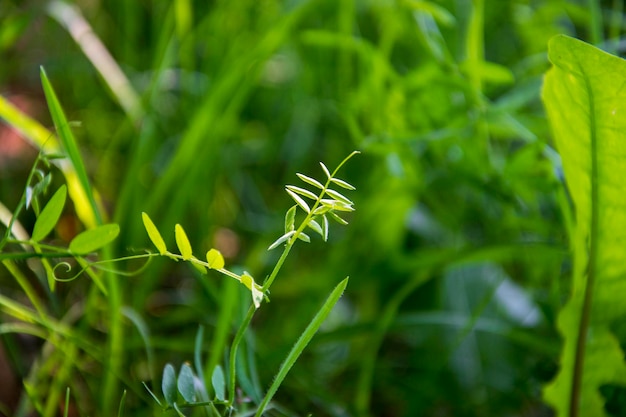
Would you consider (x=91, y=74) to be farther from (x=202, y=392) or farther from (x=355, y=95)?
(x=202, y=392)

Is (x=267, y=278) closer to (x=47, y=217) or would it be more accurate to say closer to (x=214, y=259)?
(x=214, y=259)

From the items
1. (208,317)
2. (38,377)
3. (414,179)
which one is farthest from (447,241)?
(38,377)

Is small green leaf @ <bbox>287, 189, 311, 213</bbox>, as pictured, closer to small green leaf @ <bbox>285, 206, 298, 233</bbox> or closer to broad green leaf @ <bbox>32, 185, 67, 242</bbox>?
small green leaf @ <bbox>285, 206, 298, 233</bbox>

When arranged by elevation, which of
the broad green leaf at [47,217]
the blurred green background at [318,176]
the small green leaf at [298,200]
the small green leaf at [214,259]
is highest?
the small green leaf at [298,200]

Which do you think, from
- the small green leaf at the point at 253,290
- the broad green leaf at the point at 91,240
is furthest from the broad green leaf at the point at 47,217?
the small green leaf at the point at 253,290

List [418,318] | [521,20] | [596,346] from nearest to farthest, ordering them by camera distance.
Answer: [596,346] → [418,318] → [521,20]

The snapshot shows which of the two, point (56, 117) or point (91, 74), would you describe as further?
point (91, 74)

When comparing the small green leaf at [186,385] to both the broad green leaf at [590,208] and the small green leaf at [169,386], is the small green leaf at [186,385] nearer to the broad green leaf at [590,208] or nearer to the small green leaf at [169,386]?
the small green leaf at [169,386]

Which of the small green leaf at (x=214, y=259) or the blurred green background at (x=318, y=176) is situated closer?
the small green leaf at (x=214, y=259)
